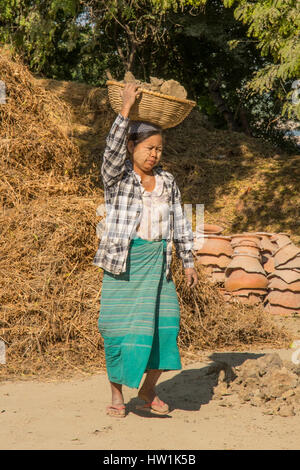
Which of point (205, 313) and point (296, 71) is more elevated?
point (296, 71)

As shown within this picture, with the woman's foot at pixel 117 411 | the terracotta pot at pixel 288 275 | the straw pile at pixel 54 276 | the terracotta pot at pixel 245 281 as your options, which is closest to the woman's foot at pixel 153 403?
the woman's foot at pixel 117 411

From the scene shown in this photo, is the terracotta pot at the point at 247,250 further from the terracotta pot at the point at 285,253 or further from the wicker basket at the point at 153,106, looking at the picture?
the wicker basket at the point at 153,106

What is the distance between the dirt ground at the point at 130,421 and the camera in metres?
2.98

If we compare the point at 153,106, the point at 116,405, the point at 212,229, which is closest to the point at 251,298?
the point at 212,229

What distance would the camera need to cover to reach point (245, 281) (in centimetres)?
666

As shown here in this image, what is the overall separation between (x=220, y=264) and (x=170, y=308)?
363 centimetres

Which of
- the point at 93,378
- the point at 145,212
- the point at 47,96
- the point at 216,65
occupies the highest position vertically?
the point at 216,65

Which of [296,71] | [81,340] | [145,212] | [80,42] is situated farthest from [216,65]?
[145,212]

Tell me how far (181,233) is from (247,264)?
3.28 metres

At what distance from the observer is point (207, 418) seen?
3.42 m

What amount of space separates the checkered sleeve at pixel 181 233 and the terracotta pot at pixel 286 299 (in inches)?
128

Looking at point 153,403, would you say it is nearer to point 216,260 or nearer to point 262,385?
point 262,385

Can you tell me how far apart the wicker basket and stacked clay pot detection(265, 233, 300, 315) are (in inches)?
141

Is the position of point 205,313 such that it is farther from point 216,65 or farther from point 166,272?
point 216,65
